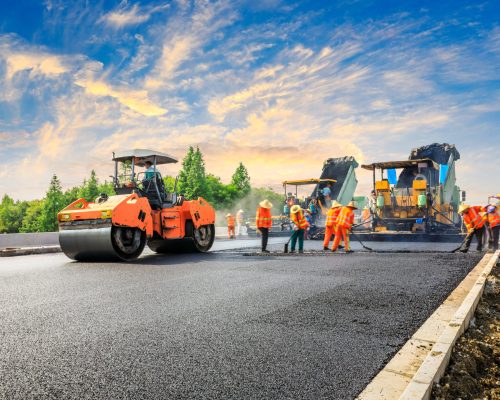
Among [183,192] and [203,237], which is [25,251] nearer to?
[203,237]

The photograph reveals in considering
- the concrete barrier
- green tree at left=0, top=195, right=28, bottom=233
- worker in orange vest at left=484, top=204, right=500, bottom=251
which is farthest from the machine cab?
green tree at left=0, top=195, right=28, bottom=233

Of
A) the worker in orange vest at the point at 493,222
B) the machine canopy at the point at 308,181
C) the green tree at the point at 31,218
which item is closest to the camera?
the worker in orange vest at the point at 493,222

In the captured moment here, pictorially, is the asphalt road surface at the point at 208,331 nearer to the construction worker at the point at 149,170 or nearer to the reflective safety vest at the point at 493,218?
the construction worker at the point at 149,170

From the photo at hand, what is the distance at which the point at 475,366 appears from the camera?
283 cm

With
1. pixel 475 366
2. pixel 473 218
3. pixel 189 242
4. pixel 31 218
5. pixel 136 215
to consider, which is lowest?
pixel 31 218

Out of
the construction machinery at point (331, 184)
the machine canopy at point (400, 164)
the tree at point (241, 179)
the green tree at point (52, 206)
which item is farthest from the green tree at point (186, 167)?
the machine canopy at point (400, 164)

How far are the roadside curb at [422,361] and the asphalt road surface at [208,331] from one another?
13cm

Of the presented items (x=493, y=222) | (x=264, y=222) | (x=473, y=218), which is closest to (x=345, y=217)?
(x=264, y=222)

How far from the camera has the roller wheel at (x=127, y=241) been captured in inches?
352

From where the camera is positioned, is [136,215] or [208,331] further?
[136,215]

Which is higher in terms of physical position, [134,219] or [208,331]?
[134,219]

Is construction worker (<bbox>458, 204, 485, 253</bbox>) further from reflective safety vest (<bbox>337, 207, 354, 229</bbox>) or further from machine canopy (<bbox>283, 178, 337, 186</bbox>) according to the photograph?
machine canopy (<bbox>283, 178, 337, 186</bbox>)

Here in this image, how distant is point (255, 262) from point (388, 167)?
927 centimetres

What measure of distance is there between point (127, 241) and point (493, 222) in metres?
8.88
